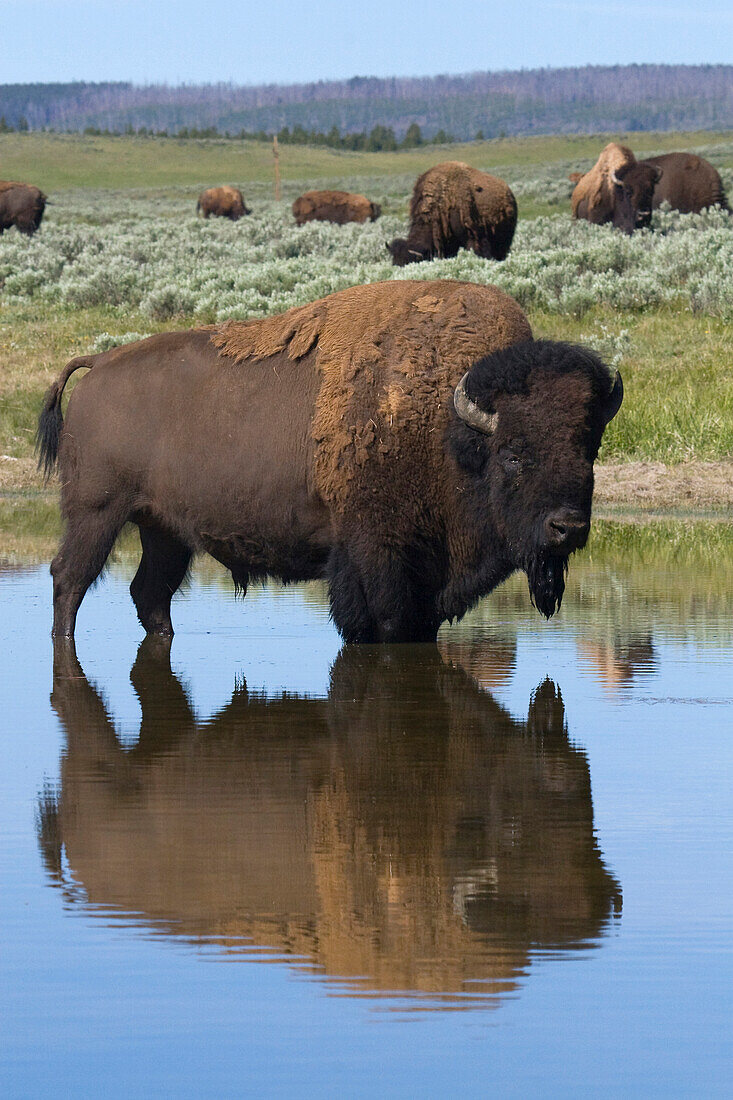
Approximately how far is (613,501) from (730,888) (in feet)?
34.2

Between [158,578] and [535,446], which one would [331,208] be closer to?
[158,578]

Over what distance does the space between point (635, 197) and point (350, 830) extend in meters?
34.4

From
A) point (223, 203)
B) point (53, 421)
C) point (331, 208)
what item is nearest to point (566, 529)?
point (53, 421)

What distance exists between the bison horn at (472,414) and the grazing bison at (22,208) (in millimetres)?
41948

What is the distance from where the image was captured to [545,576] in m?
8.00

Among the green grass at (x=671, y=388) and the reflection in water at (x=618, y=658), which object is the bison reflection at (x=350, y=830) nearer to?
the reflection in water at (x=618, y=658)

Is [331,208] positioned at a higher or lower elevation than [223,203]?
lower

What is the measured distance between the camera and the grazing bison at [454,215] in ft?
97.6

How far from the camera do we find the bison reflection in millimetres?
3797

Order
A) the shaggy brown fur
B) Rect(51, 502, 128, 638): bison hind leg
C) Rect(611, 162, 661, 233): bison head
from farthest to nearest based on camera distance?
Rect(611, 162, 661, 233): bison head, Rect(51, 502, 128, 638): bison hind leg, the shaggy brown fur

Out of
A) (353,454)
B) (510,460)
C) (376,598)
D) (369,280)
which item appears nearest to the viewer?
(510,460)

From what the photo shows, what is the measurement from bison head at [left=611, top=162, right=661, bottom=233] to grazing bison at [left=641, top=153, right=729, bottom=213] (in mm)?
5522

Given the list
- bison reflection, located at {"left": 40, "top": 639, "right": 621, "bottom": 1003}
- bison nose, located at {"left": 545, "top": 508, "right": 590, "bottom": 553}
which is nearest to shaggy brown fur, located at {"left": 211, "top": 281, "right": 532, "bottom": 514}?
bison nose, located at {"left": 545, "top": 508, "right": 590, "bottom": 553}

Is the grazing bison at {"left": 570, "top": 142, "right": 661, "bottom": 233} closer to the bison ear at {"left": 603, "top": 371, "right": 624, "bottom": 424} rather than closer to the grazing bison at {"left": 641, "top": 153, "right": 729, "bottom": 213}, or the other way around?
the grazing bison at {"left": 641, "top": 153, "right": 729, "bottom": 213}
